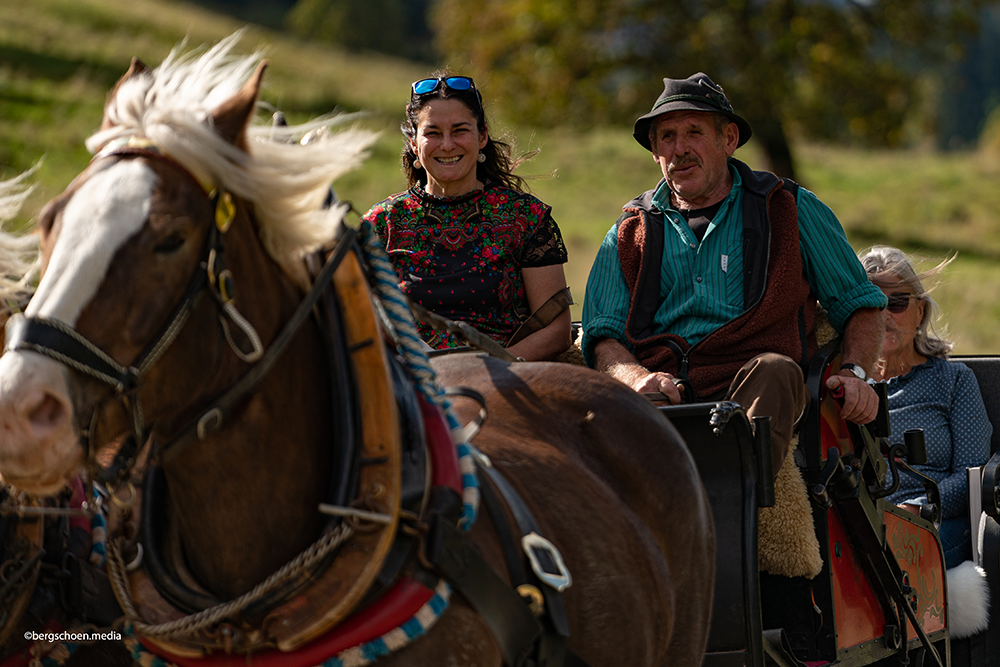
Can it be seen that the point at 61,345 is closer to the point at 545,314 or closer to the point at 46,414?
the point at 46,414

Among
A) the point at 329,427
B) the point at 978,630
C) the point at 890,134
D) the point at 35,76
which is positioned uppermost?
the point at 35,76

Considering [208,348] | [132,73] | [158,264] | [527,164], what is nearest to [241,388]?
[208,348]

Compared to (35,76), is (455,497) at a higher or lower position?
lower

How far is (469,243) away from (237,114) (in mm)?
1842

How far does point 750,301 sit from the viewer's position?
3.47 meters

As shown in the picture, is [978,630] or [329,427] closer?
[329,427]

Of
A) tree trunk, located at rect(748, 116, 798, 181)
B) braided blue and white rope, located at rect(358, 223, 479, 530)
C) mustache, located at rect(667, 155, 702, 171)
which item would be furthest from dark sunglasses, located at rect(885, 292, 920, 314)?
tree trunk, located at rect(748, 116, 798, 181)

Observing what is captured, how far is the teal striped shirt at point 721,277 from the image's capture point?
11.6 ft

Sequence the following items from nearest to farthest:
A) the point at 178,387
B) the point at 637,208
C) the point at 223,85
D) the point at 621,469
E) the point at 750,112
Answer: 1. the point at 178,387
2. the point at 223,85
3. the point at 621,469
4. the point at 637,208
5. the point at 750,112

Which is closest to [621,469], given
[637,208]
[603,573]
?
[603,573]

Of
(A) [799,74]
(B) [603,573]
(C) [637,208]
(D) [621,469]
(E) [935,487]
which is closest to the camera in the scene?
(B) [603,573]

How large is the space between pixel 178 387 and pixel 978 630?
3.56 meters

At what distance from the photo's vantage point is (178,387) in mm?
1727

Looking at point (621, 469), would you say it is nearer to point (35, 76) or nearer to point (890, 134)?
point (890, 134)
